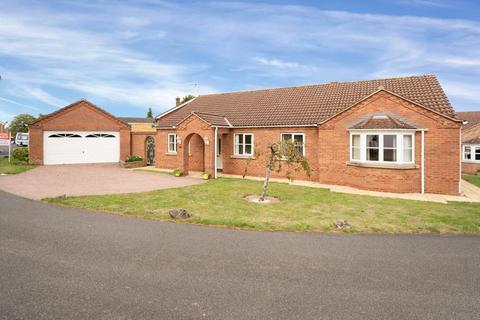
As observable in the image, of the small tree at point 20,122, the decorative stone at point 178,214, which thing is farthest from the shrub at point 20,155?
the small tree at point 20,122

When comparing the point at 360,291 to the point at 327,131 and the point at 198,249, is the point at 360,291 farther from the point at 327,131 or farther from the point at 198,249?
the point at 327,131

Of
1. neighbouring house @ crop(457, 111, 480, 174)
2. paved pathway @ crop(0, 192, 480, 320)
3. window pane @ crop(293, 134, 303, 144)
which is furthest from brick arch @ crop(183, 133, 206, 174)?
neighbouring house @ crop(457, 111, 480, 174)

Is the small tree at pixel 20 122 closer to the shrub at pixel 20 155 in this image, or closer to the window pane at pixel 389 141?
the shrub at pixel 20 155

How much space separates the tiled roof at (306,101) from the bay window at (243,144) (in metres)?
0.84

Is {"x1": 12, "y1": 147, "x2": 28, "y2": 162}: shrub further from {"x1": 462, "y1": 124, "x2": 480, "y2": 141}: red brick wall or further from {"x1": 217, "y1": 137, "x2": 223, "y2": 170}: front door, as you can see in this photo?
{"x1": 462, "y1": 124, "x2": 480, "y2": 141}: red brick wall

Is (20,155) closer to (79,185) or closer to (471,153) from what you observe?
(79,185)

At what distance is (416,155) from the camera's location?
53.5ft

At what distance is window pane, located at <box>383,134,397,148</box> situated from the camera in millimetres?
16344

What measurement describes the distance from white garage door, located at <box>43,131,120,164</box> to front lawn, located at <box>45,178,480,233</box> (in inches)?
708

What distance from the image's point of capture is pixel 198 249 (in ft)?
24.1

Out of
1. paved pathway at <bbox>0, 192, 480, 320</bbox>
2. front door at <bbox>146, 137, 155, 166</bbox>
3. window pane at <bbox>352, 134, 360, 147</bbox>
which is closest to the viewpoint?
paved pathway at <bbox>0, 192, 480, 320</bbox>

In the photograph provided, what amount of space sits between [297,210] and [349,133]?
27.3ft

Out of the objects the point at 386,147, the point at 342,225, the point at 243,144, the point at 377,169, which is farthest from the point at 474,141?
the point at 342,225

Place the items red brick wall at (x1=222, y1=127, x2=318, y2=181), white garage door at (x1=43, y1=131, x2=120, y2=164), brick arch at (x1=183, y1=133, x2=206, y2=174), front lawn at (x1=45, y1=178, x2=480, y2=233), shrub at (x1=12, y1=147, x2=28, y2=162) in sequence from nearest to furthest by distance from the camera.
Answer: front lawn at (x1=45, y1=178, x2=480, y2=233)
red brick wall at (x1=222, y1=127, x2=318, y2=181)
brick arch at (x1=183, y1=133, x2=206, y2=174)
white garage door at (x1=43, y1=131, x2=120, y2=164)
shrub at (x1=12, y1=147, x2=28, y2=162)
